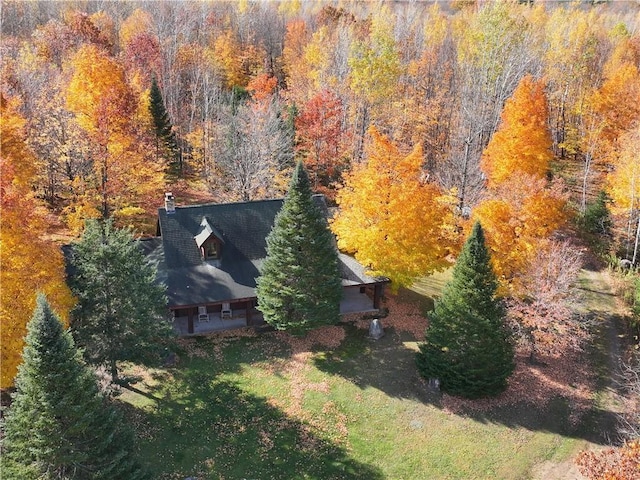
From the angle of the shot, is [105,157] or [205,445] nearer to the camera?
[205,445]

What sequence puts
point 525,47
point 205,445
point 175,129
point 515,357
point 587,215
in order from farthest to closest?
point 175,129 < point 525,47 < point 587,215 < point 515,357 < point 205,445

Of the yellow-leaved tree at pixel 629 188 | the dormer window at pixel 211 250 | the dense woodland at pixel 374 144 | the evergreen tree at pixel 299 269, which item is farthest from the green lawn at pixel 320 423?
the yellow-leaved tree at pixel 629 188

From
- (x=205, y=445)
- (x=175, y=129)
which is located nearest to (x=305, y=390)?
(x=205, y=445)

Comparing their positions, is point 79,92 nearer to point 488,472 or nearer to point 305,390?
point 305,390

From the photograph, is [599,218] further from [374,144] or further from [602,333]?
[374,144]

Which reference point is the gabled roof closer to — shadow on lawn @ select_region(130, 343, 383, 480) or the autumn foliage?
shadow on lawn @ select_region(130, 343, 383, 480)
